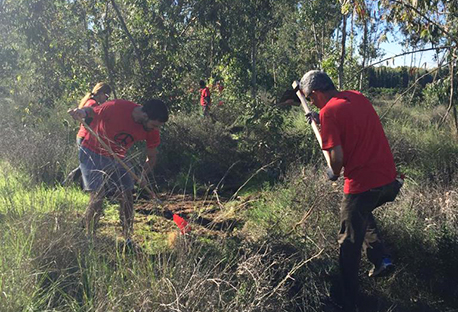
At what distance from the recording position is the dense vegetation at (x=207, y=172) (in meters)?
2.76

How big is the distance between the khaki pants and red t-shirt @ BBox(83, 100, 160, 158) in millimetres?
2095

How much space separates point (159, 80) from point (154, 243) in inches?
165

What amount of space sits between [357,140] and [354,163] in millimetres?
178

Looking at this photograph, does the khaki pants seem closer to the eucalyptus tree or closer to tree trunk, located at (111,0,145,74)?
the eucalyptus tree

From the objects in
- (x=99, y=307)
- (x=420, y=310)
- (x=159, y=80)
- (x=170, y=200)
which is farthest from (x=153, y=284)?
(x=159, y=80)

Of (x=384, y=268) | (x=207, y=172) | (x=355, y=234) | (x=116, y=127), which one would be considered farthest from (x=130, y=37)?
A: (x=384, y=268)

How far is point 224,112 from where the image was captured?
10094 millimetres

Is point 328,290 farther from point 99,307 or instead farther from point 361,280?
point 99,307

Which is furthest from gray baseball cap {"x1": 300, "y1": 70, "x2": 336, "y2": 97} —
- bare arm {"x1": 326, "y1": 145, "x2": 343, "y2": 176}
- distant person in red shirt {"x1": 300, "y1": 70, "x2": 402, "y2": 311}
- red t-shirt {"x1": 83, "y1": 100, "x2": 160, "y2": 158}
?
red t-shirt {"x1": 83, "y1": 100, "x2": 160, "y2": 158}

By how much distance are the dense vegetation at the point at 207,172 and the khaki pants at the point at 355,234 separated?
0.20 meters

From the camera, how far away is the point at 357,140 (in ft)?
10.7

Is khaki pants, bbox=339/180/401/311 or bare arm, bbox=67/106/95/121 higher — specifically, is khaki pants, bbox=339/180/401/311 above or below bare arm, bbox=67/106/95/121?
below

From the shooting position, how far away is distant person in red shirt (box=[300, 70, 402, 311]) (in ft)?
10.4

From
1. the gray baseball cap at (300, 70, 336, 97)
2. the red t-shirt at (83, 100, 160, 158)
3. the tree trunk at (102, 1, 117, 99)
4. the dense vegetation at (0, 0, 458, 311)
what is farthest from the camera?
the tree trunk at (102, 1, 117, 99)
